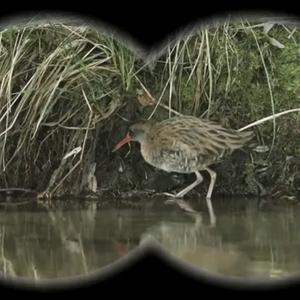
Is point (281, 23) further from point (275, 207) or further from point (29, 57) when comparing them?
point (29, 57)

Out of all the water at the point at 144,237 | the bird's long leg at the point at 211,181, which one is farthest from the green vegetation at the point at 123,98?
the water at the point at 144,237

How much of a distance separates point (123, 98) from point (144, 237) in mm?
1398

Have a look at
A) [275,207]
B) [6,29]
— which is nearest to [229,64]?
[275,207]

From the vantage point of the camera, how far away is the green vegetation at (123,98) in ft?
15.7

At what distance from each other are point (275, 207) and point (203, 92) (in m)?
0.96

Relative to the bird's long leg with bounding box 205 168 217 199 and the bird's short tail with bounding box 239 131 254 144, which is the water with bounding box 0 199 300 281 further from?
the bird's short tail with bounding box 239 131 254 144

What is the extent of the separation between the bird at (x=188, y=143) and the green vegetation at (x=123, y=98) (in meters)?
0.20

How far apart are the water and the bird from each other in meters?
0.24

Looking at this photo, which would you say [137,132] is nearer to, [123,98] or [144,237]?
[123,98]

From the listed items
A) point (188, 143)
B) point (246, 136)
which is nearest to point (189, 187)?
point (188, 143)

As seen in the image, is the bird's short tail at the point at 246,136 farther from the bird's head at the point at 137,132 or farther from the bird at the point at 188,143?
the bird's head at the point at 137,132

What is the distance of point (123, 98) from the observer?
194 inches

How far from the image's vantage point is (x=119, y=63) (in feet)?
16.2

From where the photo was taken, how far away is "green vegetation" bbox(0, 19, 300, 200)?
4781 mm
